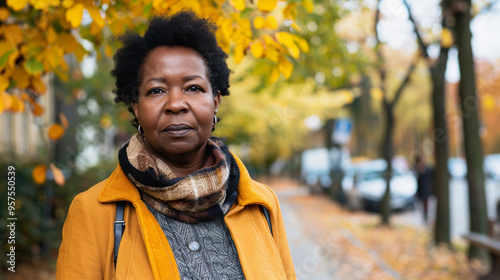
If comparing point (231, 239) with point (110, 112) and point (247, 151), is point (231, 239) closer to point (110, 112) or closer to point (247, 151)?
point (110, 112)

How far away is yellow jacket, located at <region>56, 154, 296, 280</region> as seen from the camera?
6.13 feet

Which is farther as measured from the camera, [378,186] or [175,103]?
[378,186]

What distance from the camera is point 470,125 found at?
788cm

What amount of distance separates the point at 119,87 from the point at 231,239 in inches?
32.8

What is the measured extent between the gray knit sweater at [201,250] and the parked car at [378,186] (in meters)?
14.3

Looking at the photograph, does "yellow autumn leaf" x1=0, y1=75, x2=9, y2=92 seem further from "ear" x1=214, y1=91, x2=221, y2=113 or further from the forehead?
"ear" x1=214, y1=91, x2=221, y2=113

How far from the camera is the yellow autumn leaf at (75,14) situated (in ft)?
9.01

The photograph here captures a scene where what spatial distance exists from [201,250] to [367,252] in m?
8.75

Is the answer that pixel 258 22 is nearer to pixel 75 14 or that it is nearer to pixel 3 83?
pixel 75 14

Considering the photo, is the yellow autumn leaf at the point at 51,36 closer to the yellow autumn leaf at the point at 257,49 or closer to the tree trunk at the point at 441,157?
the yellow autumn leaf at the point at 257,49

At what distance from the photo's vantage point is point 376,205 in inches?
709

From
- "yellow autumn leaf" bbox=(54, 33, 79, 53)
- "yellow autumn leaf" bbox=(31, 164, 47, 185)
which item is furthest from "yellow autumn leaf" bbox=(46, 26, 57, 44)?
"yellow autumn leaf" bbox=(31, 164, 47, 185)

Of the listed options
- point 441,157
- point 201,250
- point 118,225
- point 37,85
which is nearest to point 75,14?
point 37,85

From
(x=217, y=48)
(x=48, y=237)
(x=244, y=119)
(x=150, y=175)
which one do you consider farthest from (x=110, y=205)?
(x=244, y=119)
